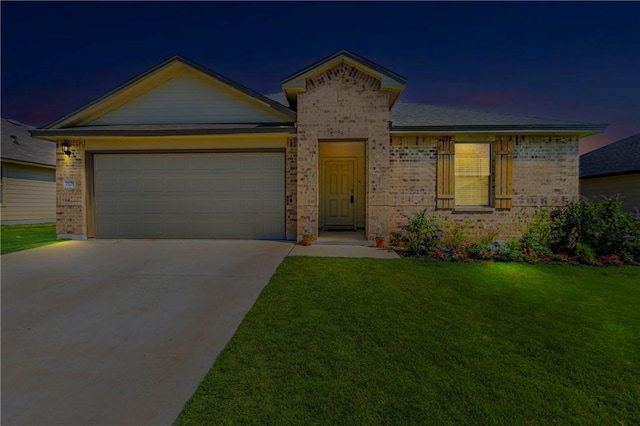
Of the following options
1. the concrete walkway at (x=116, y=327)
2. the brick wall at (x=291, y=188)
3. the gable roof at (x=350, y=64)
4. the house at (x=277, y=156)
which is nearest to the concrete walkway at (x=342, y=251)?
the concrete walkway at (x=116, y=327)

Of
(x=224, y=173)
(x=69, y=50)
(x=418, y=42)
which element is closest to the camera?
(x=224, y=173)

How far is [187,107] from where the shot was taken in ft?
29.6

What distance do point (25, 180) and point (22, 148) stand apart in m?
1.86

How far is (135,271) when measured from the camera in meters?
5.50

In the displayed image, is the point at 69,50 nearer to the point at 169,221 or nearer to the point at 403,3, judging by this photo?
the point at 169,221

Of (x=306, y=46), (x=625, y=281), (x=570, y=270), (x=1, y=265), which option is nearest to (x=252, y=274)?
(x=1, y=265)

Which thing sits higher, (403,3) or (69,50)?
(69,50)

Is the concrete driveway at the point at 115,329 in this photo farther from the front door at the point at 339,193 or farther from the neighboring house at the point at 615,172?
the neighboring house at the point at 615,172

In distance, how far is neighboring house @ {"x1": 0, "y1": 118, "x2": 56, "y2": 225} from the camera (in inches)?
522

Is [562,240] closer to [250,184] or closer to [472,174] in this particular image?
[472,174]

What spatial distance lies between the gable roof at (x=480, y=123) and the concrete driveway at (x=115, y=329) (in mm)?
5247

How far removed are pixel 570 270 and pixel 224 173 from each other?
8.68 m

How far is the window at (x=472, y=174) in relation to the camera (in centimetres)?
852

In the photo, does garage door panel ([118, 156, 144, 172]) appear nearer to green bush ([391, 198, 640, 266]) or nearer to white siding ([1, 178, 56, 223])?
green bush ([391, 198, 640, 266])
